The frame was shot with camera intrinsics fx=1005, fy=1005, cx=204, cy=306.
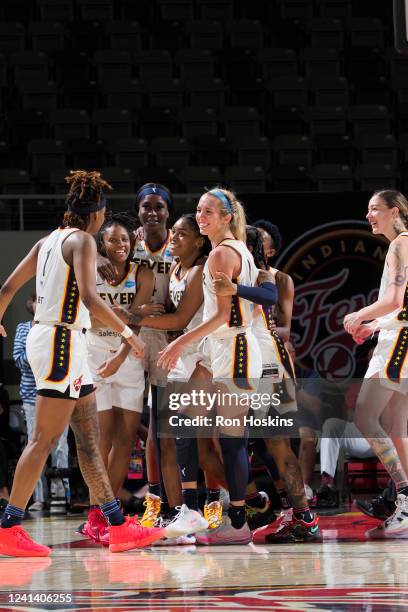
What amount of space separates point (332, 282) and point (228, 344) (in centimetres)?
446

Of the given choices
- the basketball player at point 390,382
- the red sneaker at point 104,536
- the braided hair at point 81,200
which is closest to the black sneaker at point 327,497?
the basketball player at point 390,382

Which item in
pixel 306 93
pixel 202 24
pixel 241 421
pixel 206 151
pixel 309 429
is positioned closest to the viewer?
pixel 241 421

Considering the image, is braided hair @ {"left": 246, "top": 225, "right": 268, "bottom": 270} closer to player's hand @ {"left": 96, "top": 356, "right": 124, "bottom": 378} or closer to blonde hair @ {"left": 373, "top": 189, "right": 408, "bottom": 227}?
blonde hair @ {"left": 373, "top": 189, "right": 408, "bottom": 227}

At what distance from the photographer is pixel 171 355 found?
5.23 m

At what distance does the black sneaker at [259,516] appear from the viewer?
5.92m

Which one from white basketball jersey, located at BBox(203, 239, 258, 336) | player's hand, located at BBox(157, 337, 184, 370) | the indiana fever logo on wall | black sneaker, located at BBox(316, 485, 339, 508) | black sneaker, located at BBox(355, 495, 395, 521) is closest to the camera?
player's hand, located at BBox(157, 337, 184, 370)

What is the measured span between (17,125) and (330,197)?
5620mm

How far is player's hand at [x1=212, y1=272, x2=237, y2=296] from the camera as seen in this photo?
5159mm

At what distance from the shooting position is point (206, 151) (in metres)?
13.1

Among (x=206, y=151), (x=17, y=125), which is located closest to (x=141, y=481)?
(x=206, y=151)

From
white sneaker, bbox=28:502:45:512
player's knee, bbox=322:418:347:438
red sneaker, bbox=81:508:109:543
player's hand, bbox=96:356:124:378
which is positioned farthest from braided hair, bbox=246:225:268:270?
white sneaker, bbox=28:502:45:512

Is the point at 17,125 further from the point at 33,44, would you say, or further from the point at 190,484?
the point at 190,484

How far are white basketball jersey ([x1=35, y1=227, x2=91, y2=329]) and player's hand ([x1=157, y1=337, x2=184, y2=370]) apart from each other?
51 centimetres

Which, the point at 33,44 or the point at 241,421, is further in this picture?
the point at 33,44
